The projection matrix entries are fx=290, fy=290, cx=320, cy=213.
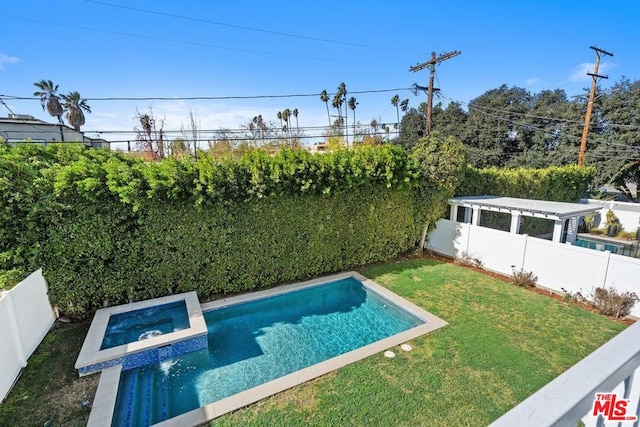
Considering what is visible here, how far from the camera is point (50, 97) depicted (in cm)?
3269

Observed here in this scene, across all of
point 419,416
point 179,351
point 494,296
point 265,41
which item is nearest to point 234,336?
point 179,351

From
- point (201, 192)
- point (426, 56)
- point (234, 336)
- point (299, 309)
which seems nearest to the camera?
point (234, 336)

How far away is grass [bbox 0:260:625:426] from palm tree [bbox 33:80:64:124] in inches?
1488

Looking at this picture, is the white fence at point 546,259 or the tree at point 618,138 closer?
the white fence at point 546,259

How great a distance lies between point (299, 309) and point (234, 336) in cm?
221

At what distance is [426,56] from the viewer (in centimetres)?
1631

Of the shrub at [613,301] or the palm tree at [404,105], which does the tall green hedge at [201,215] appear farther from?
the palm tree at [404,105]

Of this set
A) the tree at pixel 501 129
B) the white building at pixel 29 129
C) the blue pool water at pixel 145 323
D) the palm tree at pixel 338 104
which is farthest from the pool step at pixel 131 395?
the tree at pixel 501 129

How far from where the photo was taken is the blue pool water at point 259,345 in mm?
5488

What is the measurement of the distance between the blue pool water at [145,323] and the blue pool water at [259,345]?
30.6 inches

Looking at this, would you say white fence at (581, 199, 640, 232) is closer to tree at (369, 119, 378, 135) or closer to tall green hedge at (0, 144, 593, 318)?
tall green hedge at (0, 144, 593, 318)

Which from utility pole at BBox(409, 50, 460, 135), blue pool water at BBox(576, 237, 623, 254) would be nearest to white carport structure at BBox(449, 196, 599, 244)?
blue pool water at BBox(576, 237, 623, 254)

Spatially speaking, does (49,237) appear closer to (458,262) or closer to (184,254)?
(184,254)

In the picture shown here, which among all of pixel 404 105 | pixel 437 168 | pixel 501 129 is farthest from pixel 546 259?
pixel 404 105
